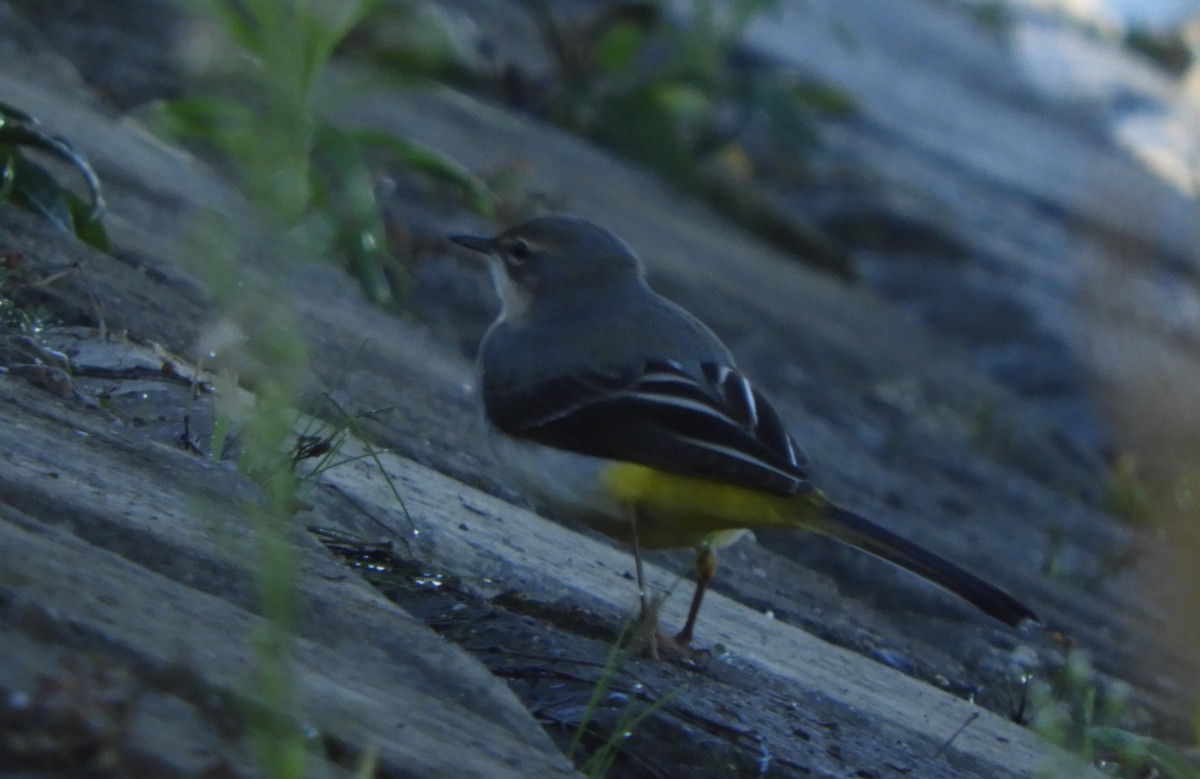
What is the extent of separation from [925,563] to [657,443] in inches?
16.8

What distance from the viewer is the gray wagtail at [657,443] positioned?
103 inches

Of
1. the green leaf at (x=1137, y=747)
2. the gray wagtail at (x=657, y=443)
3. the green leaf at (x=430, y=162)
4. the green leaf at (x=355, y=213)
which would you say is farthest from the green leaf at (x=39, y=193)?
the green leaf at (x=1137, y=747)

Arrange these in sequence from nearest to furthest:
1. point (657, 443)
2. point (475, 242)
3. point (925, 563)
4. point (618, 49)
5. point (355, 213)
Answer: point (925, 563)
point (657, 443)
point (475, 242)
point (355, 213)
point (618, 49)

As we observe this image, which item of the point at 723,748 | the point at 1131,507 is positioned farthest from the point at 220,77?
the point at 723,748

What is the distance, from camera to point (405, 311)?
418 centimetres

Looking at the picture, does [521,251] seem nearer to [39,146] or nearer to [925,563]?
[39,146]

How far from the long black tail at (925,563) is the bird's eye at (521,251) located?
1096 millimetres

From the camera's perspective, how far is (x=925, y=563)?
99.1 inches

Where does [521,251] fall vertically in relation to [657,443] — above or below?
above

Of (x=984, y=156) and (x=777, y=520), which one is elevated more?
(x=984, y=156)

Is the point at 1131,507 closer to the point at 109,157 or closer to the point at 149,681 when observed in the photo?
the point at 109,157

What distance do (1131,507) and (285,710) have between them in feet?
13.0

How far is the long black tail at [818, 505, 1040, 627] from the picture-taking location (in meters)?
2.45

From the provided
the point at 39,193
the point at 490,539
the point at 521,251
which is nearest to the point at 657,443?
the point at 490,539
